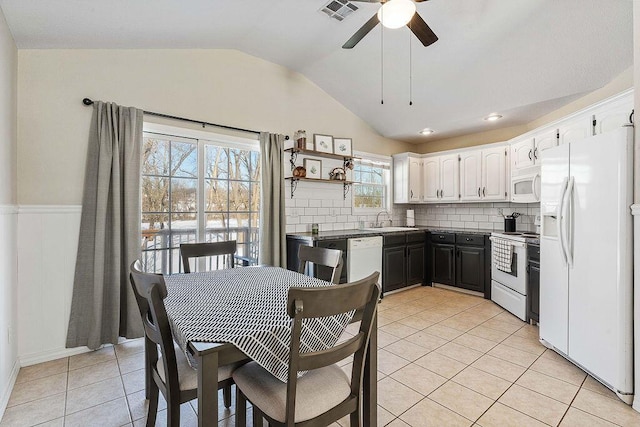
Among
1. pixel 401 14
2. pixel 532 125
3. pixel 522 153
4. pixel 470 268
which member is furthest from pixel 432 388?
pixel 532 125

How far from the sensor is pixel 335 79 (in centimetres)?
421

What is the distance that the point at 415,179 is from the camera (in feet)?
17.8

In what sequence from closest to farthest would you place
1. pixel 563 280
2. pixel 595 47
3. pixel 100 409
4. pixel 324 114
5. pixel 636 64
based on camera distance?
pixel 100 409
pixel 636 64
pixel 563 280
pixel 595 47
pixel 324 114

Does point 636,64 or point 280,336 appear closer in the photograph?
point 280,336

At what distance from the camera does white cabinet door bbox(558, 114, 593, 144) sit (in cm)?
319

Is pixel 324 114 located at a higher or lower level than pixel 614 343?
→ higher

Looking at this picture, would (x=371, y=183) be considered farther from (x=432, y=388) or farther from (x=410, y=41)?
(x=432, y=388)

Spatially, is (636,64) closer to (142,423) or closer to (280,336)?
(280,336)

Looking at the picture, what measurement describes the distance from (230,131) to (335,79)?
160 cm

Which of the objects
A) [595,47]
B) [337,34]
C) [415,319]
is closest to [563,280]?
[415,319]

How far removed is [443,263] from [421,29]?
354cm

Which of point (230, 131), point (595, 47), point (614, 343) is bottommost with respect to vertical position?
point (614, 343)

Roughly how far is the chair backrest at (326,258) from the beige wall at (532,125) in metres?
2.27

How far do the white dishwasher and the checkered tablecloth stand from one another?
2022 millimetres
